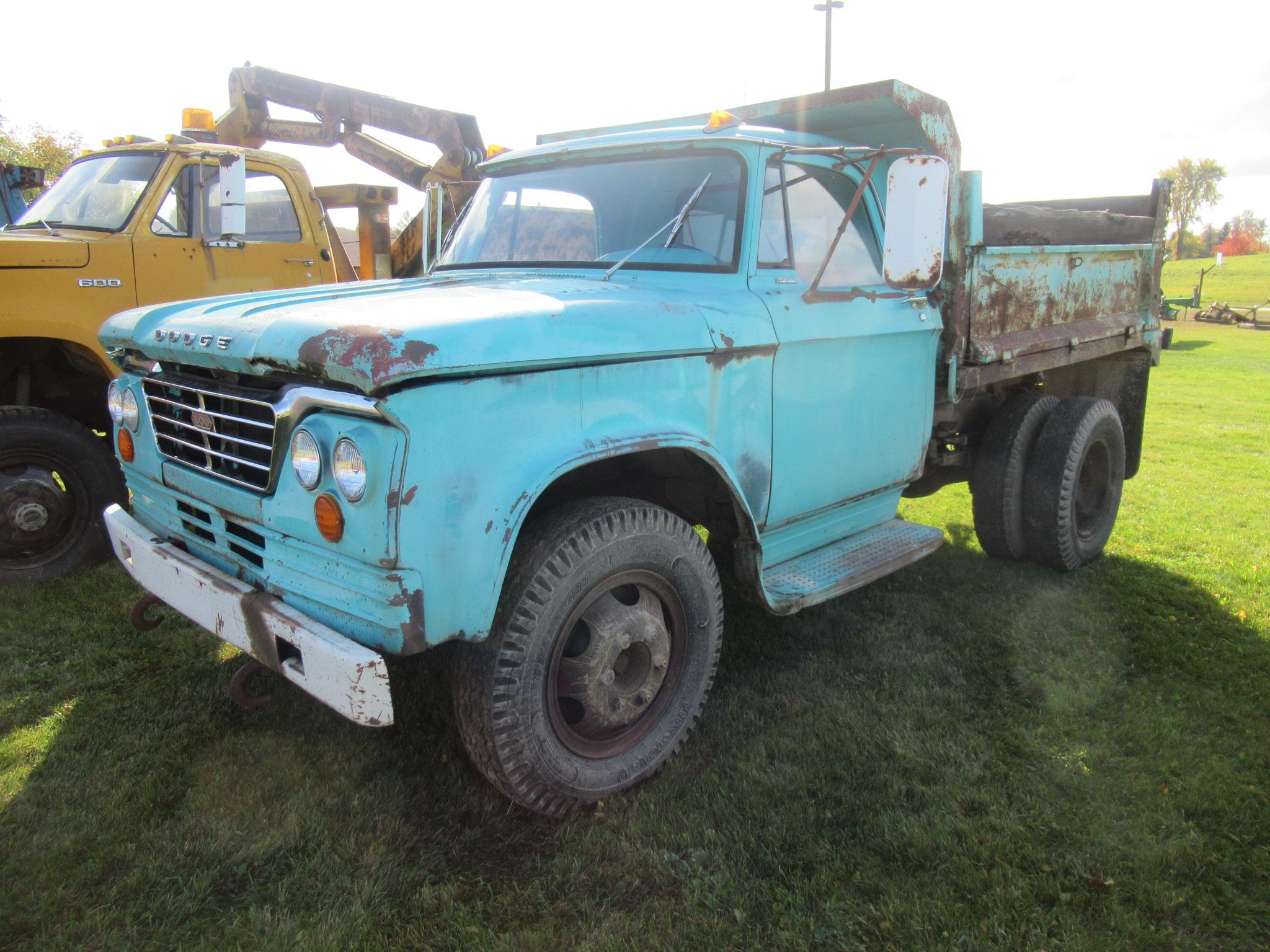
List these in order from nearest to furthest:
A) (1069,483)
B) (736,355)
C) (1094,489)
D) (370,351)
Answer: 1. (370,351)
2. (736,355)
3. (1069,483)
4. (1094,489)

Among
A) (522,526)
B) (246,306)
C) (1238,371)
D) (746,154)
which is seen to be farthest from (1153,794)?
(1238,371)

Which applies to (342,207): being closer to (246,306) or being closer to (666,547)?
(246,306)

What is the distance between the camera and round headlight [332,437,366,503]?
2.12 meters

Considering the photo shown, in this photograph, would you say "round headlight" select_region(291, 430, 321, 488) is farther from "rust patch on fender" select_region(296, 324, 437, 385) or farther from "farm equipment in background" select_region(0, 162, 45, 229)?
"farm equipment in background" select_region(0, 162, 45, 229)

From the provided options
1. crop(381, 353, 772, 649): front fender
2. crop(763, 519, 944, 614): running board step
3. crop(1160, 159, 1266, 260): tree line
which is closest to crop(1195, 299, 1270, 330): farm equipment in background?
crop(763, 519, 944, 614): running board step

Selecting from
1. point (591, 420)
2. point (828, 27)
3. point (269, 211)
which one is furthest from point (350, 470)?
point (828, 27)

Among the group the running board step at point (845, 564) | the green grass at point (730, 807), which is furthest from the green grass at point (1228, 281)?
the green grass at point (730, 807)

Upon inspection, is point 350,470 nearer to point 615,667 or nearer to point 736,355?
point 615,667

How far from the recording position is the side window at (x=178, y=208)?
194 inches

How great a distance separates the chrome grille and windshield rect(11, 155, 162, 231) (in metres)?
2.48

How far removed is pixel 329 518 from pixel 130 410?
1369mm

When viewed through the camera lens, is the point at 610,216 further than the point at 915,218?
Yes

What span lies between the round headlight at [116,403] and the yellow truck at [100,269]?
5.02ft

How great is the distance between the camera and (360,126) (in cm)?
742
